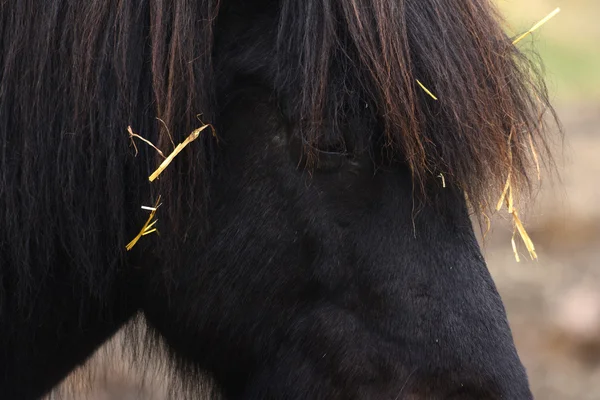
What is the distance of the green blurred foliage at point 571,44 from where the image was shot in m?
10.8

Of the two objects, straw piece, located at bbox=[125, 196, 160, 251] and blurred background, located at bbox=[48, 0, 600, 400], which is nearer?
straw piece, located at bbox=[125, 196, 160, 251]

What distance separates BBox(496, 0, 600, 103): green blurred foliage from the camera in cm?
1076

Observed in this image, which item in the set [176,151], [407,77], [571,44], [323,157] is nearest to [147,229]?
[176,151]

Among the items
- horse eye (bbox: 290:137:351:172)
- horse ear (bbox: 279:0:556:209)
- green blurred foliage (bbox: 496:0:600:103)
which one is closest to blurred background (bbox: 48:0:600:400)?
green blurred foliage (bbox: 496:0:600:103)

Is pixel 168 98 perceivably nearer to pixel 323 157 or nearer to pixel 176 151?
pixel 176 151

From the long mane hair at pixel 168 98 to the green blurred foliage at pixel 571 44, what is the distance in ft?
A: 25.9

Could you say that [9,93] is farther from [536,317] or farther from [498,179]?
[536,317]

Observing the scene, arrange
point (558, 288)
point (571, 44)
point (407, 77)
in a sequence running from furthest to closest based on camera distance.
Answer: point (571, 44), point (558, 288), point (407, 77)

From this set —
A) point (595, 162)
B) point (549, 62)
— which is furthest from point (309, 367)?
point (549, 62)

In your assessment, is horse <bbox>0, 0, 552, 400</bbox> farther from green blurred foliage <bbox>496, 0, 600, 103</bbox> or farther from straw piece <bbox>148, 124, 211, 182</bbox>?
green blurred foliage <bbox>496, 0, 600, 103</bbox>

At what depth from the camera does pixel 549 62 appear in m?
11.9

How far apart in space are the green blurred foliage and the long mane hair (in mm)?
7879

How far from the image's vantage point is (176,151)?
1.92 metres

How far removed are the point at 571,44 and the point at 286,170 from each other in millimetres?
12058
